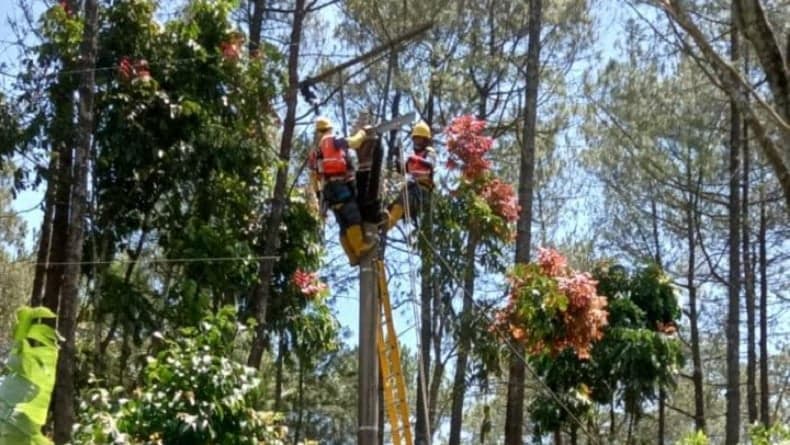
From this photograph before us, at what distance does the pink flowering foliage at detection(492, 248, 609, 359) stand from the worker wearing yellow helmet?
3.18m

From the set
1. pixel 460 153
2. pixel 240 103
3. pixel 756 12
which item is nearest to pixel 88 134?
pixel 240 103

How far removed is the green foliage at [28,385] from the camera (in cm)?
281

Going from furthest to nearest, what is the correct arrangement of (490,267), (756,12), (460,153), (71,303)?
(490,267)
(460,153)
(71,303)
(756,12)

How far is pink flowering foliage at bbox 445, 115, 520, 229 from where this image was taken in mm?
10945

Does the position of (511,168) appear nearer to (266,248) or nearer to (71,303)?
(266,248)

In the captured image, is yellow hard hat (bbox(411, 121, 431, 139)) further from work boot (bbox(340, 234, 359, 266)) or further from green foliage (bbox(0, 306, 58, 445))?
green foliage (bbox(0, 306, 58, 445))

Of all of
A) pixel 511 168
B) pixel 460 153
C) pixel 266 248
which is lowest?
pixel 266 248

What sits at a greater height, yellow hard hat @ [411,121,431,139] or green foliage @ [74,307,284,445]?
yellow hard hat @ [411,121,431,139]

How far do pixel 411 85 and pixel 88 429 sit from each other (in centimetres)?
991

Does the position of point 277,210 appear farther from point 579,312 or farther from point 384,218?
point 384,218

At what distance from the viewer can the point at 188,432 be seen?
5672 millimetres

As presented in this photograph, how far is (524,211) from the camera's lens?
11875mm

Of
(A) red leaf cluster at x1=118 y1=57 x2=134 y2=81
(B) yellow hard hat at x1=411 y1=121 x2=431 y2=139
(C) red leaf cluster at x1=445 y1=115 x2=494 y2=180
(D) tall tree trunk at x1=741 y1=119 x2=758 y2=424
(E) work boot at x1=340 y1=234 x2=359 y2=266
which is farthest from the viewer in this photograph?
(D) tall tree trunk at x1=741 y1=119 x2=758 y2=424

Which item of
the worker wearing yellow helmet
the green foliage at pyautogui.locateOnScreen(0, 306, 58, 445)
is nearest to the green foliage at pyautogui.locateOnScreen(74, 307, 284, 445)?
the worker wearing yellow helmet
